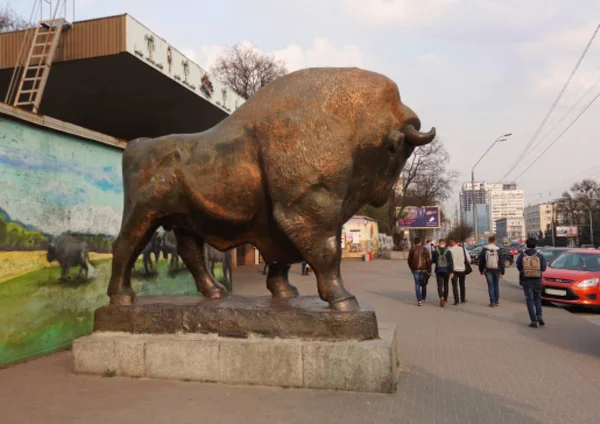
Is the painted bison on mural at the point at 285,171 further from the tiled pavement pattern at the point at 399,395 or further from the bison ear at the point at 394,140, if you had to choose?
the tiled pavement pattern at the point at 399,395

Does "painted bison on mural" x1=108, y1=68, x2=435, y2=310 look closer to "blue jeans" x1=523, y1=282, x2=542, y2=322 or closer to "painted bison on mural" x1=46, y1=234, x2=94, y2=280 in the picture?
"painted bison on mural" x1=46, y1=234, x2=94, y2=280

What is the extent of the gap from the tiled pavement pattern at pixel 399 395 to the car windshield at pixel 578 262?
18.1 ft

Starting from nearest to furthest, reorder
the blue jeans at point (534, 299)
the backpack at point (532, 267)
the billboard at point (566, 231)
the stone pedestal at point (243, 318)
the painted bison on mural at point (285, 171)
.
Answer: the stone pedestal at point (243, 318), the painted bison on mural at point (285, 171), the backpack at point (532, 267), the blue jeans at point (534, 299), the billboard at point (566, 231)

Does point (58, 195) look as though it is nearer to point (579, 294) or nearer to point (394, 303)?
point (394, 303)

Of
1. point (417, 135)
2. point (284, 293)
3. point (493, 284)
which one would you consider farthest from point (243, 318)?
point (493, 284)

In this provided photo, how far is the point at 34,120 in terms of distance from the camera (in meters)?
6.39

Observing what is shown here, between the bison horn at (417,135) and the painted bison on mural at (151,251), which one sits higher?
the bison horn at (417,135)

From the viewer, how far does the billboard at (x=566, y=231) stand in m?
57.8

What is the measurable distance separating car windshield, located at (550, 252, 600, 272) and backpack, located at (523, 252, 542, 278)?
14.1 feet

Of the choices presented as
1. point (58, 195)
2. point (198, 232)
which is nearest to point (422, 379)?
point (198, 232)

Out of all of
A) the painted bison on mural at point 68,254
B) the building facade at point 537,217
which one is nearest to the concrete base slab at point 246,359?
the painted bison on mural at point 68,254

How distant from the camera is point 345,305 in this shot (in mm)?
4625

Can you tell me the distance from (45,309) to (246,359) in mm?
3560

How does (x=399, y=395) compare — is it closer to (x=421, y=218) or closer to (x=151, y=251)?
(x=151, y=251)
